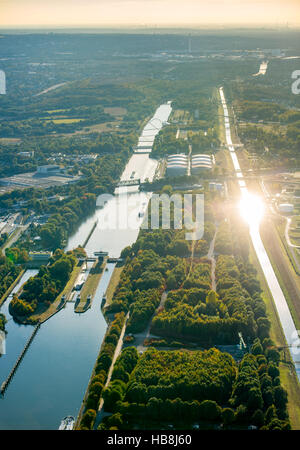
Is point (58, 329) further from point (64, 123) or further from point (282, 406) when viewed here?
point (64, 123)

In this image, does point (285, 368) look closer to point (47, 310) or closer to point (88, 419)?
point (88, 419)

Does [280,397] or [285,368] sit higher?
[280,397]

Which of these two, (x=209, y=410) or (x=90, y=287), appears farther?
(x=90, y=287)

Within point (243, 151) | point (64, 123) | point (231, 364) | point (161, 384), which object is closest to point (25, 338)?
point (161, 384)

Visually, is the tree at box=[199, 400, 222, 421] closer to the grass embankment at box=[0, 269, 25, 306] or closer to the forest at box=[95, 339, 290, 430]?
the forest at box=[95, 339, 290, 430]

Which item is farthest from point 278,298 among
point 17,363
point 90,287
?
point 17,363

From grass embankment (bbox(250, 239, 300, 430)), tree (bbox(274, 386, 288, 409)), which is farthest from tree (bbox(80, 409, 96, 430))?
grass embankment (bbox(250, 239, 300, 430))
